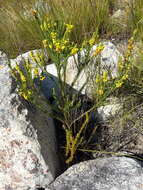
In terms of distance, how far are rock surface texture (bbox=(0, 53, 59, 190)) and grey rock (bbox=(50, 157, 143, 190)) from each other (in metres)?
0.10

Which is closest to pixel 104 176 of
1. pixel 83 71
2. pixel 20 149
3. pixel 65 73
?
pixel 20 149

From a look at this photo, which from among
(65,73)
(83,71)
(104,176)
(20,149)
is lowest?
(104,176)

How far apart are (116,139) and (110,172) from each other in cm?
36

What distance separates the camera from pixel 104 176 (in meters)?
1.34

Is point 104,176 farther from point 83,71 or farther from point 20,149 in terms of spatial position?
point 83,71

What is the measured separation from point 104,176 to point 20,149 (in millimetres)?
465

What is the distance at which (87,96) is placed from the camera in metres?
1.84

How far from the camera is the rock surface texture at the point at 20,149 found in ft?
4.31

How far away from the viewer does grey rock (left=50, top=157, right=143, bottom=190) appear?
4.22ft

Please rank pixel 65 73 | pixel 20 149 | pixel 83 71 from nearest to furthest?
pixel 20 149
pixel 65 73
pixel 83 71

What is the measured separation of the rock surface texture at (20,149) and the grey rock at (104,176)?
0.10 meters

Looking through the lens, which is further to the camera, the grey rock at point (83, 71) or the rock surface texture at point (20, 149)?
the grey rock at point (83, 71)

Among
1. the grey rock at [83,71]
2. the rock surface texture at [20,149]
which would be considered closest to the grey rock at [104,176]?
the rock surface texture at [20,149]

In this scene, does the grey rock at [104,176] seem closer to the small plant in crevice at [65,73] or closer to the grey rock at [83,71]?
the small plant in crevice at [65,73]
